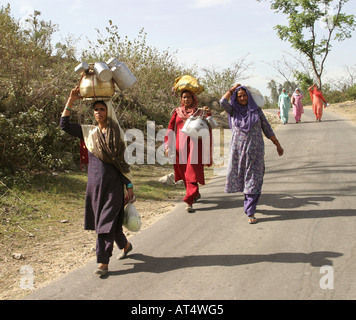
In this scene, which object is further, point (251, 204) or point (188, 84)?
point (188, 84)

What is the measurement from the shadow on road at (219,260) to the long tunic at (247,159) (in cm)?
152

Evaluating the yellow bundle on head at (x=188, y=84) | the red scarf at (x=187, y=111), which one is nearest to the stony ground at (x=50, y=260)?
the red scarf at (x=187, y=111)

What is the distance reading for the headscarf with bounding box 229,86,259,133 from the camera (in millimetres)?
6246

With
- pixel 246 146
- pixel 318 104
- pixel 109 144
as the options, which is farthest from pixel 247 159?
pixel 318 104

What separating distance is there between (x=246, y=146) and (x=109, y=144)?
2.40m

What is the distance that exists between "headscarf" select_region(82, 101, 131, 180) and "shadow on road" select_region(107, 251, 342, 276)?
1008mm

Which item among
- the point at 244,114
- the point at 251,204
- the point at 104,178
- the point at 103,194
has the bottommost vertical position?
the point at 251,204

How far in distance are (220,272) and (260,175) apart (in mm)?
2183

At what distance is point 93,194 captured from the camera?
15.2 ft

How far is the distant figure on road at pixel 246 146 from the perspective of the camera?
6.21m

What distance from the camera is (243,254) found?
4898 mm

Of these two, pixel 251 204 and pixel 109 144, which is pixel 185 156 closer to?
pixel 251 204

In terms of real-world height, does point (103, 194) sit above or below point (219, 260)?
above

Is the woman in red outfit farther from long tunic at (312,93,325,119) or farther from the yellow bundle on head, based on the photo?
long tunic at (312,93,325,119)
